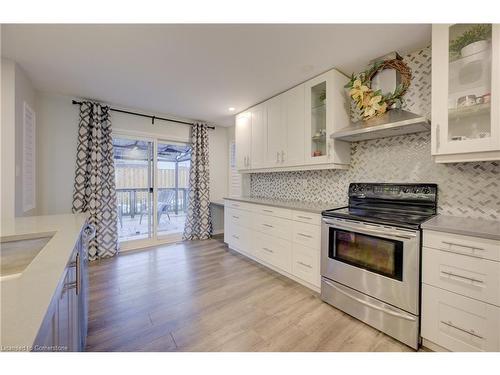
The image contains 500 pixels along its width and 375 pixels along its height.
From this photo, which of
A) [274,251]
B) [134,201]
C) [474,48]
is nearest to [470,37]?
[474,48]

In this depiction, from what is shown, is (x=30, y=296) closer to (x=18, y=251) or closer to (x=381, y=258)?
(x=18, y=251)

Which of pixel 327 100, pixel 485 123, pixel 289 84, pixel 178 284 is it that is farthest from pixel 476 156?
pixel 178 284

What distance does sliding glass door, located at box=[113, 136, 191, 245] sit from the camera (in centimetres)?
368

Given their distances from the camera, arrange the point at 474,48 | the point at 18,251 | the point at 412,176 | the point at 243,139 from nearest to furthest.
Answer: the point at 18,251
the point at 474,48
the point at 412,176
the point at 243,139

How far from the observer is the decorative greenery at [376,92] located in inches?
79.0

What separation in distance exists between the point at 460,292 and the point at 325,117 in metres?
1.90

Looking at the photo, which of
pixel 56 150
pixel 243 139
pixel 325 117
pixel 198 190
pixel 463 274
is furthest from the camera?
pixel 198 190

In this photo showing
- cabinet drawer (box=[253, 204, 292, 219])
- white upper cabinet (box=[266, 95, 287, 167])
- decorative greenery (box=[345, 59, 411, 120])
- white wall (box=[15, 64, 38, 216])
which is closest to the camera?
decorative greenery (box=[345, 59, 411, 120])

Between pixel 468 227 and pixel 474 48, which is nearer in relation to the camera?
pixel 468 227

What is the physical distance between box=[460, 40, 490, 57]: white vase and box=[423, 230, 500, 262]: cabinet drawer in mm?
1284

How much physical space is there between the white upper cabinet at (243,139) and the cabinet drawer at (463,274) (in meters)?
2.61

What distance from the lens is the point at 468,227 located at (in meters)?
1.39

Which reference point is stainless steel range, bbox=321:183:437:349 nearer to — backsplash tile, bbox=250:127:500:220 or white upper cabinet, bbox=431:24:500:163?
backsplash tile, bbox=250:127:500:220

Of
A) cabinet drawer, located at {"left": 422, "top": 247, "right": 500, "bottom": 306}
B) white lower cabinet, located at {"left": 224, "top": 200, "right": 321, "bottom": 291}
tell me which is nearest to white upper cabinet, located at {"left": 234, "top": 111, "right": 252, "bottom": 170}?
white lower cabinet, located at {"left": 224, "top": 200, "right": 321, "bottom": 291}
